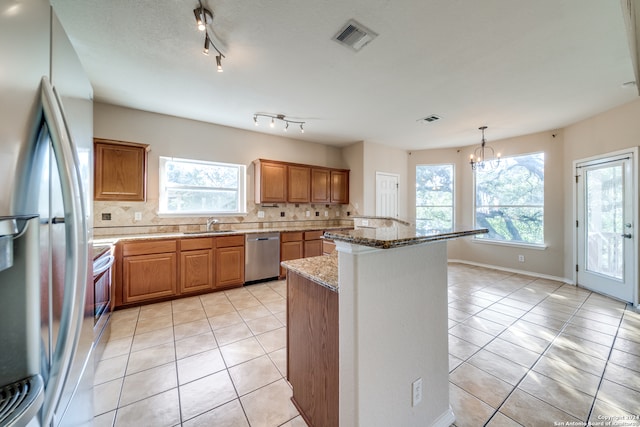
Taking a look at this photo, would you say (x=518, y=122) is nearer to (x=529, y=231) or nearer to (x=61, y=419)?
(x=529, y=231)

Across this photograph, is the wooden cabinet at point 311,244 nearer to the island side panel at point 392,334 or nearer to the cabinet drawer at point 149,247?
the cabinet drawer at point 149,247

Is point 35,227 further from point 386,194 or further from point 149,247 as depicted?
point 386,194

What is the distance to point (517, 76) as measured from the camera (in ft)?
8.54

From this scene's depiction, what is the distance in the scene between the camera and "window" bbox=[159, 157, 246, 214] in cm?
383

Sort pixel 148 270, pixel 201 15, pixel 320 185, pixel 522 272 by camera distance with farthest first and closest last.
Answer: pixel 320 185
pixel 522 272
pixel 148 270
pixel 201 15

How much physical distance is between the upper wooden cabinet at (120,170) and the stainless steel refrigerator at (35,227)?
2.96m

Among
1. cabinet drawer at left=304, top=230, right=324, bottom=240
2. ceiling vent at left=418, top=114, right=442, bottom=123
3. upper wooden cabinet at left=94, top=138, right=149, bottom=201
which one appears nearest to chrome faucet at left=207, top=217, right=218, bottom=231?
upper wooden cabinet at left=94, top=138, right=149, bottom=201

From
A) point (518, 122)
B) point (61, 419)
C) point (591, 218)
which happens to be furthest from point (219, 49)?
point (591, 218)

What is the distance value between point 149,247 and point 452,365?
11.8 feet

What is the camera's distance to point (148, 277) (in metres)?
3.16

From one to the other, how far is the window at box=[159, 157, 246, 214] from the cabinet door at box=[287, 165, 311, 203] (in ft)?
2.77

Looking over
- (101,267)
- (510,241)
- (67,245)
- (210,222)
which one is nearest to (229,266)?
(210,222)

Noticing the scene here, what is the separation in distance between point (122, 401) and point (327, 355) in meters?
1.53

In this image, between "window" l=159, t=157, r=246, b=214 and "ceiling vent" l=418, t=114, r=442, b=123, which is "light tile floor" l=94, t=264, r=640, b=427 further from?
"ceiling vent" l=418, t=114, r=442, b=123
